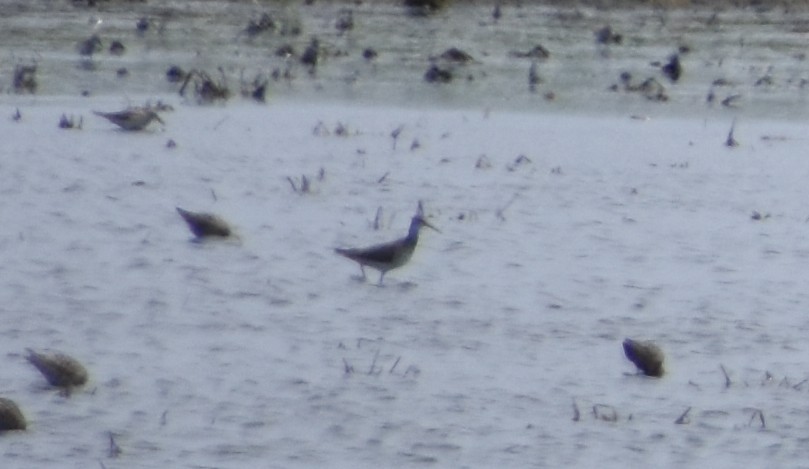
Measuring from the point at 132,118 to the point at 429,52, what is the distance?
7.67m

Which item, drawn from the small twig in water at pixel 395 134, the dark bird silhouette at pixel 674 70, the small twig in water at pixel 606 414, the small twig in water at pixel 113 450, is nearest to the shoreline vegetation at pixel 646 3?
the dark bird silhouette at pixel 674 70

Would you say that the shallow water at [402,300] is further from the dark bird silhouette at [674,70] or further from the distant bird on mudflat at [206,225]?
the dark bird silhouette at [674,70]

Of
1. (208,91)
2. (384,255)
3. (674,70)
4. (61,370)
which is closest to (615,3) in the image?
(674,70)

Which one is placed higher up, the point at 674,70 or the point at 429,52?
the point at 674,70

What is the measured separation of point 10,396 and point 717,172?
6351 mm

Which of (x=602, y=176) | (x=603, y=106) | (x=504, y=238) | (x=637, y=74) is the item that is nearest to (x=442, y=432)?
(x=504, y=238)

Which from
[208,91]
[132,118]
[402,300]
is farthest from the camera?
[208,91]

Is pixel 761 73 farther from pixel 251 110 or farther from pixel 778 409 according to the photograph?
pixel 778 409

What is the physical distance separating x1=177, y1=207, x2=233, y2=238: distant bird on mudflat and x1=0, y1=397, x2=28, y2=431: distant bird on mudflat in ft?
10.8

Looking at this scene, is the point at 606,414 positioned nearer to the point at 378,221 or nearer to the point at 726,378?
the point at 726,378

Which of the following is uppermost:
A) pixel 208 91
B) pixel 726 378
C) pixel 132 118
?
pixel 726 378

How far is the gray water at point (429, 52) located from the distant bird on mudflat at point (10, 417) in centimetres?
958

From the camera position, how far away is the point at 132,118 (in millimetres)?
12281

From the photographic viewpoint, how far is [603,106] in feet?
49.9
